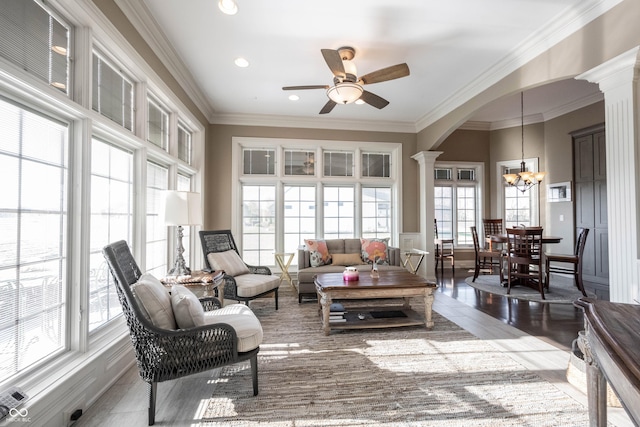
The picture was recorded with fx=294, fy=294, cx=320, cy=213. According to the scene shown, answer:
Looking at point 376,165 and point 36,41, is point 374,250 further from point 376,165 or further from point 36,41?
point 36,41

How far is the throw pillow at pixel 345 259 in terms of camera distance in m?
4.81

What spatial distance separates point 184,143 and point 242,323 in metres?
3.32

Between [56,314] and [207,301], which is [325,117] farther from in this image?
[56,314]

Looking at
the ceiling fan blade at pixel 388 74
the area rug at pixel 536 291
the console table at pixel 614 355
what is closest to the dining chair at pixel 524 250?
the area rug at pixel 536 291

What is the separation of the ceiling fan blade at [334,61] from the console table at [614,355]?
255 cm

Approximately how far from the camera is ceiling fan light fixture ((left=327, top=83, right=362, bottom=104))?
3.10 meters

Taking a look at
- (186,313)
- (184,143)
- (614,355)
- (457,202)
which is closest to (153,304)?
(186,313)

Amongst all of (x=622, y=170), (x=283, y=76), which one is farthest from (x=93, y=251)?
(x=622, y=170)

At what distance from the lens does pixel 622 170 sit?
7.93 feet

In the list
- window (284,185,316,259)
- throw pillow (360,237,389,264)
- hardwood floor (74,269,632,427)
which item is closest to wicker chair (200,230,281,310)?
hardwood floor (74,269,632,427)

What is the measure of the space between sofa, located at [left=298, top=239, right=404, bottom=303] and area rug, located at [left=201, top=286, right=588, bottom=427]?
4.33 ft

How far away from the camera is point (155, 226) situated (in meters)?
3.35

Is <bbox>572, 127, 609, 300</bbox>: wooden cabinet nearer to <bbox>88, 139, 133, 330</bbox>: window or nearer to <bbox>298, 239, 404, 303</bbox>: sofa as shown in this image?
<bbox>298, 239, 404, 303</bbox>: sofa

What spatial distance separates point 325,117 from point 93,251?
14.2 ft
